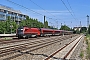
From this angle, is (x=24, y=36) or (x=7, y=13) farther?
(x=7, y=13)

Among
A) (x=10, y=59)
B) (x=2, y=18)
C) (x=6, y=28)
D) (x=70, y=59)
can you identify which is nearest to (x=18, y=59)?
(x=10, y=59)

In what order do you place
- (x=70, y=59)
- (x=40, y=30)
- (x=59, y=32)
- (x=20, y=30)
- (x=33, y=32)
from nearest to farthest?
1. (x=70, y=59)
2. (x=20, y=30)
3. (x=33, y=32)
4. (x=40, y=30)
5. (x=59, y=32)

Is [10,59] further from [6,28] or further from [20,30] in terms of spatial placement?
[6,28]

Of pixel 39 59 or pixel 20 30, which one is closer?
pixel 39 59

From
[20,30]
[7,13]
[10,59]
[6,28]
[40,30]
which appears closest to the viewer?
[10,59]

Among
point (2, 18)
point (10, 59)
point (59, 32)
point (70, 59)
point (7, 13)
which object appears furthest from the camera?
point (7, 13)

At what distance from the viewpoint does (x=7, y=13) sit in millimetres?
120125

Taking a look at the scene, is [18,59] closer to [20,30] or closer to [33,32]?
[20,30]

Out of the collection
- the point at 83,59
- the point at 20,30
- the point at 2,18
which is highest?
the point at 2,18

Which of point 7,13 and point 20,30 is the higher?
point 7,13

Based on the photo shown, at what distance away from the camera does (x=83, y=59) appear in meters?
14.3

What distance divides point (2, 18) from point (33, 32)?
6496 centimetres

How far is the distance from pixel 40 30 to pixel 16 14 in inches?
3035

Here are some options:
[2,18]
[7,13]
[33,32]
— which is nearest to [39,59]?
[33,32]
